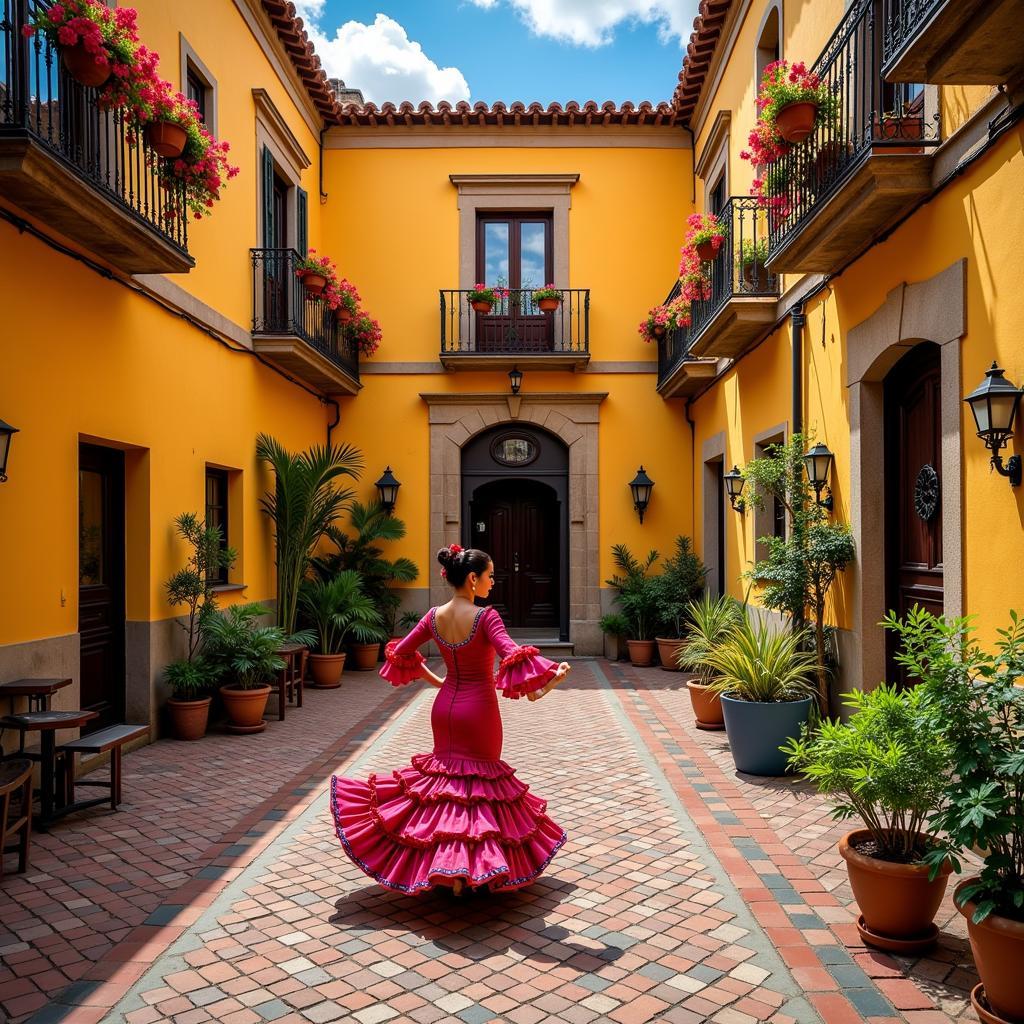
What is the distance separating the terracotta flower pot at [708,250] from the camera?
916 centimetres

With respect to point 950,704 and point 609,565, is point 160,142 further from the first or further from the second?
point 609,565

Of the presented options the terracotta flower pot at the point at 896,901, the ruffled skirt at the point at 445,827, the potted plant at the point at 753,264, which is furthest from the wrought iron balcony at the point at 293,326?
the terracotta flower pot at the point at 896,901

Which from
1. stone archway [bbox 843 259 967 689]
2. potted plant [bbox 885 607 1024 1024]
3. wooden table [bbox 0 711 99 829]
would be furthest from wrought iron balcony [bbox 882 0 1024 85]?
wooden table [bbox 0 711 99 829]

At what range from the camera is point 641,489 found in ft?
41.7

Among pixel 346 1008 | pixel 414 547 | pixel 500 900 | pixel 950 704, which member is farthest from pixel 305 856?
pixel 414 547

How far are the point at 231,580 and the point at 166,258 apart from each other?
4015mm

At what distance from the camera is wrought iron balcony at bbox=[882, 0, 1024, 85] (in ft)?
11.9

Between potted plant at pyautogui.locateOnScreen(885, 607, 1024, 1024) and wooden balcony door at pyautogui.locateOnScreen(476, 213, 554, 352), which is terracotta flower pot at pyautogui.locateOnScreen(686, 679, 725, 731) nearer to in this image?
potted plant at pyautogui.locateOnScreen(885, 607, 1024, 1024)

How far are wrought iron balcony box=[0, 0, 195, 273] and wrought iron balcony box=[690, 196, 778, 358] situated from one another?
5135 mm

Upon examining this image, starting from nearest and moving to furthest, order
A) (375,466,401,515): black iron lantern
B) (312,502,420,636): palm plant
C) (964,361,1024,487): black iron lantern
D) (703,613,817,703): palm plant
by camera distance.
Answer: (964,361,1024,487): black iron lantern < (703,613,817,703): palm plant < (312,502,420,636): palm plant < (375,466,401,515): black iron lantern

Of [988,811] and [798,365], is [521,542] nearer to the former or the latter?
[798,365]

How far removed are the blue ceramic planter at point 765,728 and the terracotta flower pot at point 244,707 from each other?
4.24 m

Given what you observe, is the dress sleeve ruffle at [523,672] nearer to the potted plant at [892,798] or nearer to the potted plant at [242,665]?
the potted plant at [892,798]

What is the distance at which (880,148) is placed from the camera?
510 centimetres
